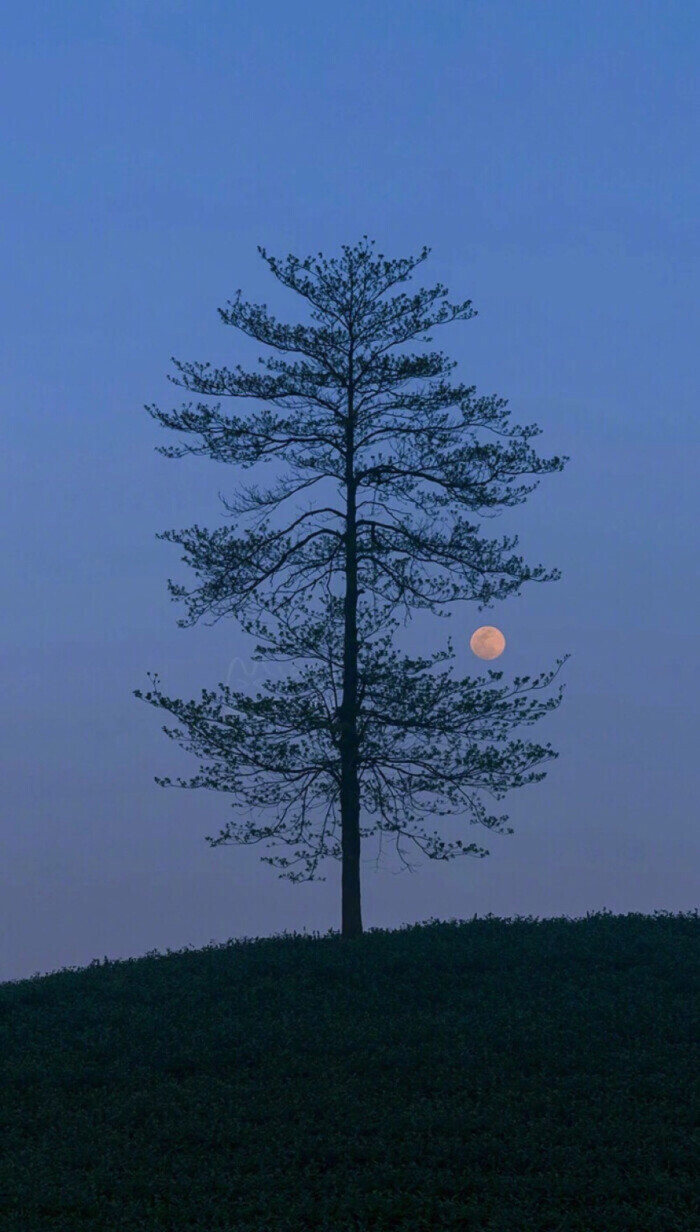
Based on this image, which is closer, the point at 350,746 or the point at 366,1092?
the point at 366,1092

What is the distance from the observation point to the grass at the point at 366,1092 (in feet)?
44.0

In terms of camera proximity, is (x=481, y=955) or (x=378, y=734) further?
(x=378, y=734)

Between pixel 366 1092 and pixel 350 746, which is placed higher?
pixel 350 746

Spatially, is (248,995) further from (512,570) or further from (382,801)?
(512,570)

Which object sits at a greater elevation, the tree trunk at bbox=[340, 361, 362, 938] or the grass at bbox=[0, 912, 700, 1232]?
the tree trunk at bbox=[340, 361, 362, 938]

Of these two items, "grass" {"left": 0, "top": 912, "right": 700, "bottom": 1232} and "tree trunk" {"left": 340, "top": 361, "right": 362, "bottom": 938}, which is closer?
"grass" {"left": 0, "top": 912, "right": 700, "bottom": 1232}

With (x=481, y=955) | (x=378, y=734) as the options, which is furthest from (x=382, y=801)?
(x=481, y=955)

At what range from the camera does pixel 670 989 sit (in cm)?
2084

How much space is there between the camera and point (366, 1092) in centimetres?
1623

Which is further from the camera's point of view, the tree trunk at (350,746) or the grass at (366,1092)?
the tree trunk at (350,746)

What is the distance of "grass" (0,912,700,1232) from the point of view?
A: 44.0 ft

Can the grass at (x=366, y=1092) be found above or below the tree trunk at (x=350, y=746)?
below

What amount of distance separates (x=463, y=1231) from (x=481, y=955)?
10.1 metres

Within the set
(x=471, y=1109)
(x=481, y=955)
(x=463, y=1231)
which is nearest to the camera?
(x=463, y=1231)
